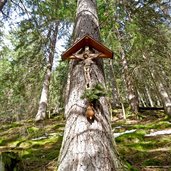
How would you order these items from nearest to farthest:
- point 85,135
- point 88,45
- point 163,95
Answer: point 85,135 < point 88,45 < point 163,95

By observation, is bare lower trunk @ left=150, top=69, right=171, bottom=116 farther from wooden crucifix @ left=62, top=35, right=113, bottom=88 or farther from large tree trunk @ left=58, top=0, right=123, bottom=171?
large tree trunk @ left=58, top=0, right=123, bottom=171

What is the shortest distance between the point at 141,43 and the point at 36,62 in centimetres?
663

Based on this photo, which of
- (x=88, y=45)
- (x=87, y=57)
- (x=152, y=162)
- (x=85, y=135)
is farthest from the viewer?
(x=152, y=162)

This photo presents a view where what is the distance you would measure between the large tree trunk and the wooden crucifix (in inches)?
5.5

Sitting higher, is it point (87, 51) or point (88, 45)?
point (88, 45)

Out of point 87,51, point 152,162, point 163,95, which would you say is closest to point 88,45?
point 87,51

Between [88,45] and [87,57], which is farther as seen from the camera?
[88,45]

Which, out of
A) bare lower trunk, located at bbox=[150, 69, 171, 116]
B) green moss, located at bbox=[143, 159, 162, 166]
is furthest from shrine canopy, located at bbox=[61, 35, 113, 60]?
bare lower trunk, located at bbox=[150, 69, 171, 116]

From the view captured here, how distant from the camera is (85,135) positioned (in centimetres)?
308

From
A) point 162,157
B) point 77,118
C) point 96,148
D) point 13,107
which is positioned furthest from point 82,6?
point 13,107

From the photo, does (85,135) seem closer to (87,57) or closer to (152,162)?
(87,57)

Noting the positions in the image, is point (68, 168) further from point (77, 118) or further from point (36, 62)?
point (36, 62)

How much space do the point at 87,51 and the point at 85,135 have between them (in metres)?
1.45

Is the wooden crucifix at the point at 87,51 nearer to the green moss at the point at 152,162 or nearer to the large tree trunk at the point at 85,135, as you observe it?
the large tree trunk at the point at 85,135
